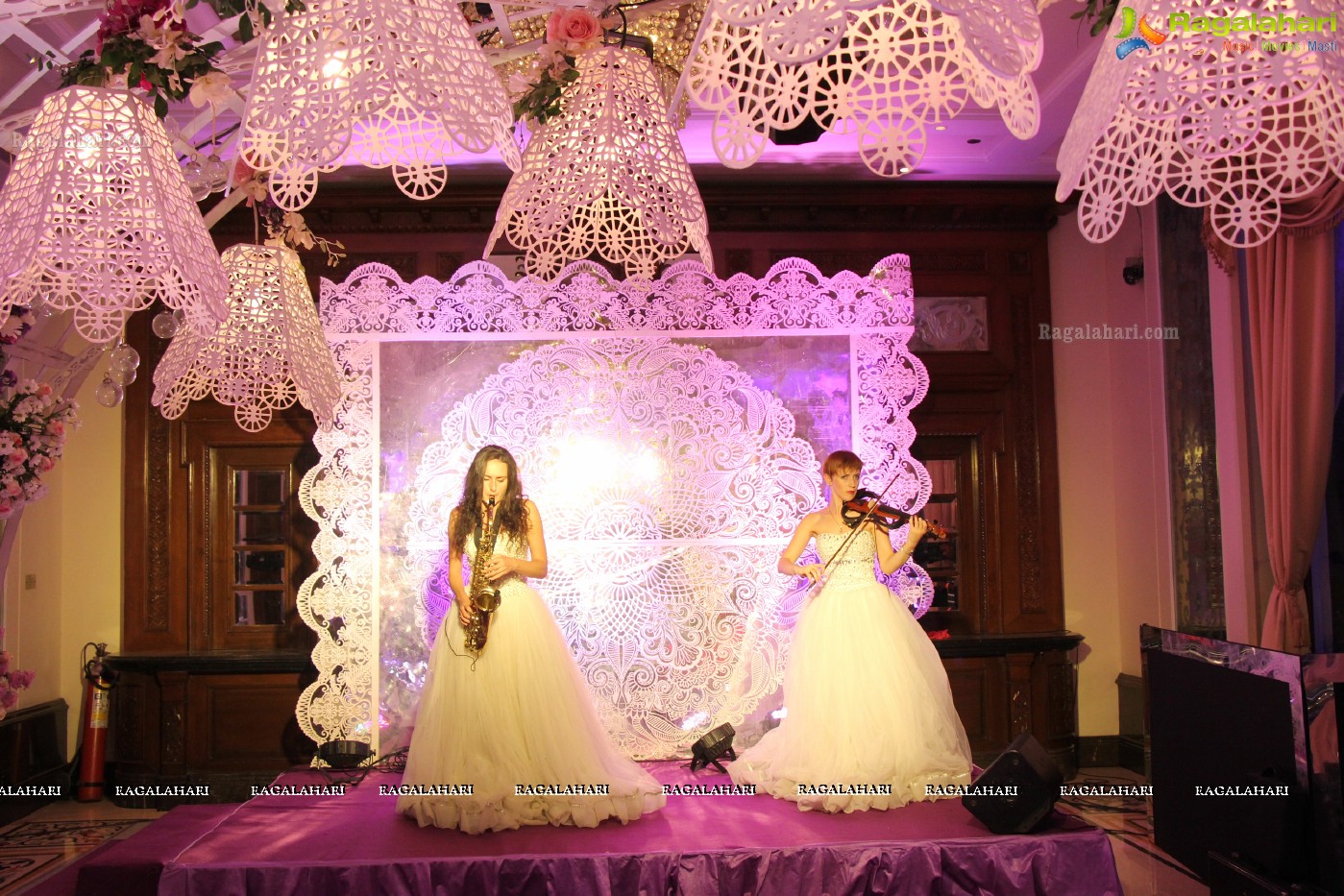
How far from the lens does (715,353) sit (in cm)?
588

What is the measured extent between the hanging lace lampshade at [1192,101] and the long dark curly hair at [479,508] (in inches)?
137

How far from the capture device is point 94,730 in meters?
6.23

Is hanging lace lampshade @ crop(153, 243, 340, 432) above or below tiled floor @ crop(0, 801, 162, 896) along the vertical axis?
above

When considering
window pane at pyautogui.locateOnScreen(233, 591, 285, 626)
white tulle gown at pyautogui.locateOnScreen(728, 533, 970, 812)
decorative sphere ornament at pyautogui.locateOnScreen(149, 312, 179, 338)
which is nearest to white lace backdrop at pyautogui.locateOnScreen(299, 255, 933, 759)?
white tulle gown at pyautogui.locateOnScreen(728, 533, 970, 812)

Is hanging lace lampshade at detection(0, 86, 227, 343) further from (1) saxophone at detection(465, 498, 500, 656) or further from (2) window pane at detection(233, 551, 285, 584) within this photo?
(2) window pane at detection(233, 551, 285, 584)

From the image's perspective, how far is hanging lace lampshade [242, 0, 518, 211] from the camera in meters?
1.60

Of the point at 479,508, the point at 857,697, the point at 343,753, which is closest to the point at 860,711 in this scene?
the point at 857,697

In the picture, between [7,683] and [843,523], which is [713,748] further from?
[7,683]

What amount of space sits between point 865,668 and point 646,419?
6.29 feet

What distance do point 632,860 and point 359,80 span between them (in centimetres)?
323

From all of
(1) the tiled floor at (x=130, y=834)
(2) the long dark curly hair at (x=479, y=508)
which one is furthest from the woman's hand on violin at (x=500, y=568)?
(1) the tiled floor at (x=130, y=834)

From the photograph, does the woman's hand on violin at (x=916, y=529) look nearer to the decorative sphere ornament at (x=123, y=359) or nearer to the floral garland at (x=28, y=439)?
the decorative sphere ornament at (x=123, y=359)

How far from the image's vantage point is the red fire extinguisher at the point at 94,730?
245 inches

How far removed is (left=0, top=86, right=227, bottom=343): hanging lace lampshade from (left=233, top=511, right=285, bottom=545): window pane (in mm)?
4928
